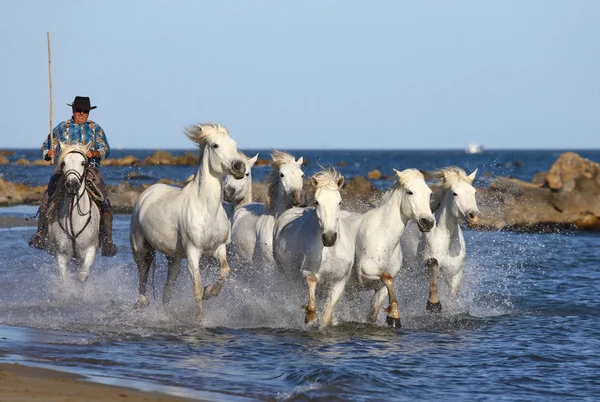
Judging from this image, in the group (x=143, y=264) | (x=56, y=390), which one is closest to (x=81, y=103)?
(x=143, y=264)

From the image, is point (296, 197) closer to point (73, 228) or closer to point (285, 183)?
point (285, 183)

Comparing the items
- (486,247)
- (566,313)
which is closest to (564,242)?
(486,247)

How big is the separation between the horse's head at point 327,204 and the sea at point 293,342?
118 centimetres

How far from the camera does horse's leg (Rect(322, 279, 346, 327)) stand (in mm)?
10391

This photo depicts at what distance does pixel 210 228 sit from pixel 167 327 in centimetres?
123

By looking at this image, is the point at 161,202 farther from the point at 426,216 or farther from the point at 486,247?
the point at 486,247

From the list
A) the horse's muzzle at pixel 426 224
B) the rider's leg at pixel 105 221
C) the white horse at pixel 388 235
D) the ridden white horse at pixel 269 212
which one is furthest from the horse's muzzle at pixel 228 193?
the horse's muzzle at pixel 426 224

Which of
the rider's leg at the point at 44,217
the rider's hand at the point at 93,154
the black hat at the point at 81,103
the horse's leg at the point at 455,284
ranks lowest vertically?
the horse's leg at the point at 455,284

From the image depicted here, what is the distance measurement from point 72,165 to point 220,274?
8.57 ft

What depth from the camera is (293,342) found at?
10172mm

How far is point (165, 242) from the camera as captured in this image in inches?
443

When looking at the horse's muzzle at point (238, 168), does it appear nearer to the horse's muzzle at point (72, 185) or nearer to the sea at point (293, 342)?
the sea at point (293, 342)

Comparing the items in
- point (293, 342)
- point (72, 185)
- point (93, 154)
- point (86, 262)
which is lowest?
point (293, 342)

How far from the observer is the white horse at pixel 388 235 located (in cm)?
1059
